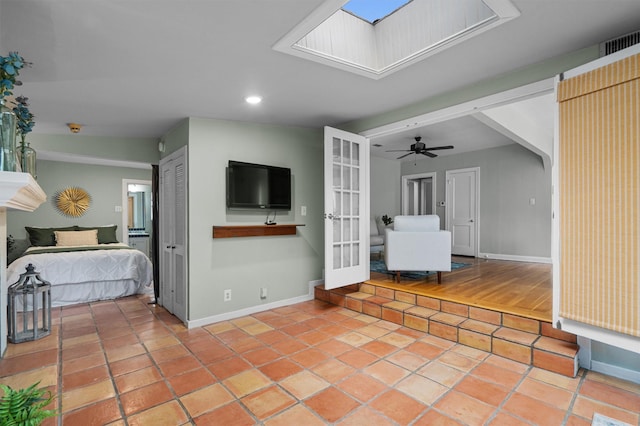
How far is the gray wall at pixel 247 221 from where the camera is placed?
338cm

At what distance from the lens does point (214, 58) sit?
2162 mm

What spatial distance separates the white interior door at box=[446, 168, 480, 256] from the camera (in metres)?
6.63

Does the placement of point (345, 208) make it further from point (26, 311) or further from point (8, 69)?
point (26, 311)

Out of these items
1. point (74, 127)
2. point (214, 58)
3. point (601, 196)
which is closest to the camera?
point (601, 196)

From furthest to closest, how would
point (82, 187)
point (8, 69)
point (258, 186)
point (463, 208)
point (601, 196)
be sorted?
1. point (463, 208)
2. point (82, 187)
3. point (258, 186)
4. point (601, 196)
5. point (8, 69)

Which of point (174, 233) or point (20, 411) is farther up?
point (174, 233)

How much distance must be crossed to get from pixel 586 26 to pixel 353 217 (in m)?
2.55

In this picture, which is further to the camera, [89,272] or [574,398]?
[89,272]

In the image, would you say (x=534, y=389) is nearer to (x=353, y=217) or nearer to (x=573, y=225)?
(x=573, y=225)

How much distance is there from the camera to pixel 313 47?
7.18 feet

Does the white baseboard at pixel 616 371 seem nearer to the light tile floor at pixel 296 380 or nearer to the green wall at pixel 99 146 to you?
the light tile floor at pixel 296 380

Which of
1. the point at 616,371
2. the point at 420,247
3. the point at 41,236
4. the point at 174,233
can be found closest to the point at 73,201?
the point at 41,236

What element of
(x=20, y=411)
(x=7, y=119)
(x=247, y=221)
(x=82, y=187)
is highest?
(x=82, y=187)

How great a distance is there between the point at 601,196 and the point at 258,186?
3.02 metres
